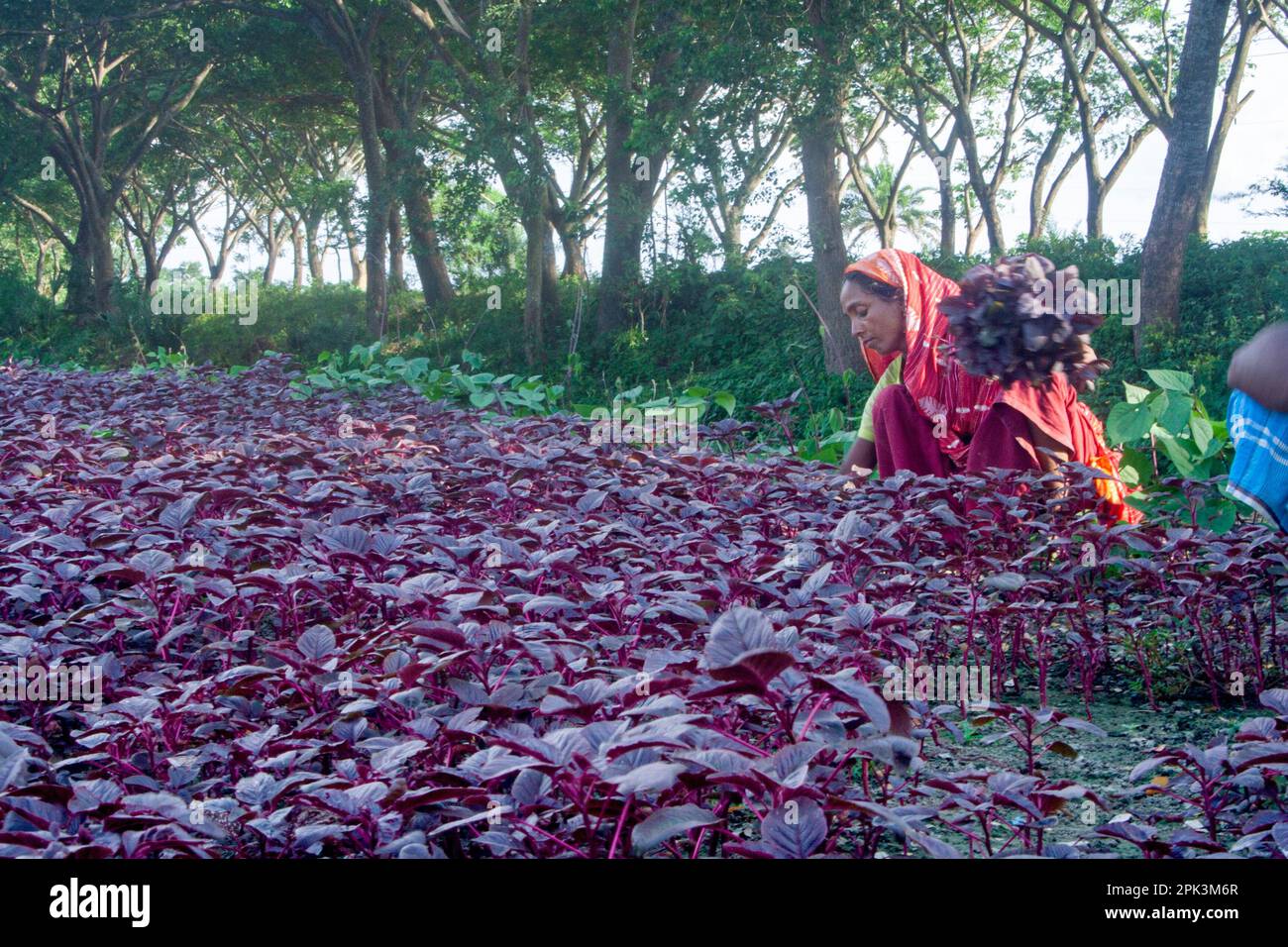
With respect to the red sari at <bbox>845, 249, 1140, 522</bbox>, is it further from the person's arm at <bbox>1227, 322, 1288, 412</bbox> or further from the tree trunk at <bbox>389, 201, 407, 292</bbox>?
the tree trunk at <bbox>389, 201, 407, 292</bbox>

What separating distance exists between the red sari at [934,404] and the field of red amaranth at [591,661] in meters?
0.51

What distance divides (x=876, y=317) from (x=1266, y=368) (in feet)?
7.00

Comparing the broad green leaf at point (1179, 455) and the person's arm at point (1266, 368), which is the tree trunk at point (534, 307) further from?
the person's arm at point (1266, 368)

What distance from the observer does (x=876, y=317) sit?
454 centimetres

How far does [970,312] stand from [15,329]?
20.8 meters

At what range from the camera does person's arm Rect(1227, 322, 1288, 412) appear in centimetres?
247

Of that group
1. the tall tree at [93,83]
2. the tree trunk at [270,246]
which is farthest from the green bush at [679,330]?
the tree trunk at [270,246]

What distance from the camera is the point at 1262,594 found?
11.0ft

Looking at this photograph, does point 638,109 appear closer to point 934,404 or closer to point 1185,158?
point 1185,158

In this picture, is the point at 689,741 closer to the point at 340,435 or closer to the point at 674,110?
the point at 340,435

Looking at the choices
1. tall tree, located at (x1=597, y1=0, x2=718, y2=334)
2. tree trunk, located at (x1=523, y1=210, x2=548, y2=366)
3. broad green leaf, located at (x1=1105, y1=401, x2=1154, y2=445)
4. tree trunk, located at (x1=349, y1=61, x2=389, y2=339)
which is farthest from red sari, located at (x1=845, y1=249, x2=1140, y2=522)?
tree trunk, located at (x1=349, y1=61, x2=389, y2=339)

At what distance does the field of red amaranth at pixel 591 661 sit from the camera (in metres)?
1.36

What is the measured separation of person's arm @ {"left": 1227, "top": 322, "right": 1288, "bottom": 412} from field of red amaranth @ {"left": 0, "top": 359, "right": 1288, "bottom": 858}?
1.21 feet

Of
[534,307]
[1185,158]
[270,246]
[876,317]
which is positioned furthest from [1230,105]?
[270,246]
